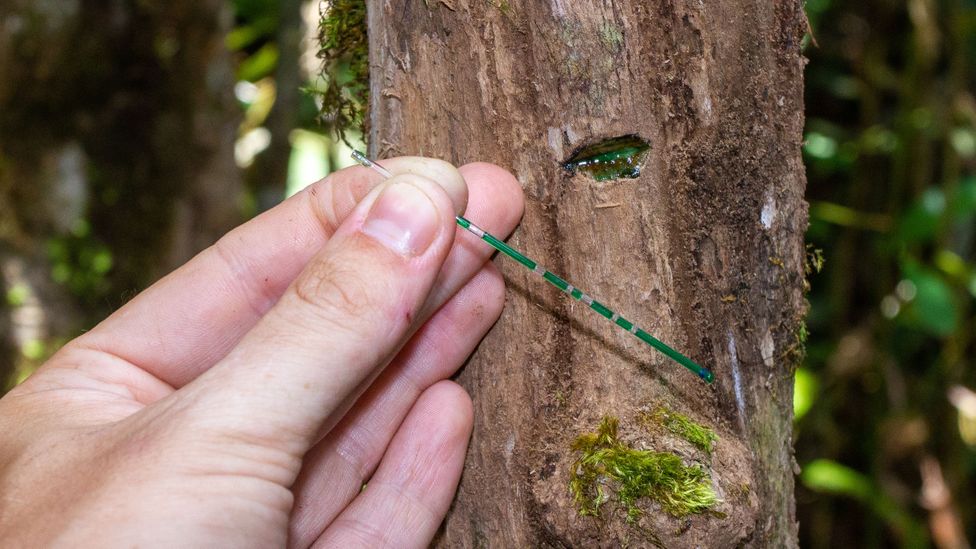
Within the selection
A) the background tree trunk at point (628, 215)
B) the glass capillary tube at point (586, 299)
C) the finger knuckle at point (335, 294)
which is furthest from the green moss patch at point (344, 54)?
the finger knuckle at point (335, 294)

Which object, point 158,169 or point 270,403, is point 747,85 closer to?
point 270,403

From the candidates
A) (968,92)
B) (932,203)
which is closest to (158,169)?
(932,203)

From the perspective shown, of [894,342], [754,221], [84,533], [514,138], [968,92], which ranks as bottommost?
[894,342]

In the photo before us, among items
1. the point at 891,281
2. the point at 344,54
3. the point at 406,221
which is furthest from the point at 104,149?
the point at 891,281

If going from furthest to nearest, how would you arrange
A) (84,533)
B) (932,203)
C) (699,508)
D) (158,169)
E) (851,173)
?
(851,173) → (158,169) → (932,203) → (699,508) → (84,533)

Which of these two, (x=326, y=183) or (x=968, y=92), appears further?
(x=968, y=92)

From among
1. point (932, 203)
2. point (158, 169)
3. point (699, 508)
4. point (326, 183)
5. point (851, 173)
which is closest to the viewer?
point (699, 508)

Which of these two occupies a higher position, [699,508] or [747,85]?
[747,85]
